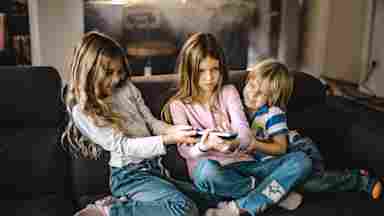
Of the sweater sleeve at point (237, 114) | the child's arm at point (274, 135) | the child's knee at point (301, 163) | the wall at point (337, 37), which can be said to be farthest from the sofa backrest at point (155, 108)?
the wall at point (337, 37)

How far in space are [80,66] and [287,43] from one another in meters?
2.35

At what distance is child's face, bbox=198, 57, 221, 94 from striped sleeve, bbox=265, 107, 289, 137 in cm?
23

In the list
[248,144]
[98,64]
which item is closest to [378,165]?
[248,144]

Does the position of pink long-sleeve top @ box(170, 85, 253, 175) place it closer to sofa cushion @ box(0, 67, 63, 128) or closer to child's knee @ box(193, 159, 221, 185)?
child's knee @ box(193, 159, 221, 185)

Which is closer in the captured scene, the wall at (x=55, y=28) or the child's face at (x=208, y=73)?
the child's face at (x=208, y=73)

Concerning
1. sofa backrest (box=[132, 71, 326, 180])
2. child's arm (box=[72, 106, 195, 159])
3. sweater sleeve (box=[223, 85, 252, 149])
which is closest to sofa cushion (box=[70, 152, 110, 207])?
child's arm (box=[72, 106, 195, 159])

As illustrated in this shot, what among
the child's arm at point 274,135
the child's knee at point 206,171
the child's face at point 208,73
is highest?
the child's face at point 208,73

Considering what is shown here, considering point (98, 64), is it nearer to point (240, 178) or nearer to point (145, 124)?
point (145, 124)

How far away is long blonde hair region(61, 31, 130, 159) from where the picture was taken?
5.31 ft

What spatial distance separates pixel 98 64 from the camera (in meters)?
1.63

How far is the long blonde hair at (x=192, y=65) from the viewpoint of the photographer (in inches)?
69.5

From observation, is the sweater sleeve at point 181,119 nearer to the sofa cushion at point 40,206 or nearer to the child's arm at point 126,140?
the child's arm at point 126,140

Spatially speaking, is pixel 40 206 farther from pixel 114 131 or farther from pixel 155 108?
pixel 155 108

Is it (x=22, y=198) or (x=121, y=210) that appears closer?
(x=121, y=210)
